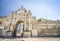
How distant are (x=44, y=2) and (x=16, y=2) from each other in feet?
2.73

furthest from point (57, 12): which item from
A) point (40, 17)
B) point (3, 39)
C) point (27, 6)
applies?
point (3, 39)

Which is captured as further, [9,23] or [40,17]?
[9,23]

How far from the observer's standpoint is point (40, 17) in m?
4.80

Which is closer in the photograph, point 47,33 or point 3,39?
point 3,39

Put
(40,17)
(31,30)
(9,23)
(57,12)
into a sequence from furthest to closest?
(9,23)
(31,30)
(40,17)
(57,12)

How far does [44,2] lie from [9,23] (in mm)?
1910

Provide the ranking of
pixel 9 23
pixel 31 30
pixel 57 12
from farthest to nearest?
pixel 9 23
pixel 31 30
pixel 57 12

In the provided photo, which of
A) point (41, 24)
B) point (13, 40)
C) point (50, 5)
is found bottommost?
A: point (13, 40)

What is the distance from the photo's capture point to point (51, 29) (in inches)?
218

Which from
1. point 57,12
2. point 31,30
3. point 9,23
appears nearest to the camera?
point 57,12

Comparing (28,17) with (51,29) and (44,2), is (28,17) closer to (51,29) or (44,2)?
(51,29)

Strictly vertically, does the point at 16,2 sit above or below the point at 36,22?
above

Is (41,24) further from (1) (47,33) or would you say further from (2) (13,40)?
(2) (13,40)

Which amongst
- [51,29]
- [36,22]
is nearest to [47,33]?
[51,29]
